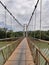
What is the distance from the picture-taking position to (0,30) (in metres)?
12.5

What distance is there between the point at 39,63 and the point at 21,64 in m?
1.63

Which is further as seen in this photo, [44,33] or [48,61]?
[44,33]

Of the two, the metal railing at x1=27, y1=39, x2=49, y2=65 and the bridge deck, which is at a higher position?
the metal railing at x1=27, y1=39, x2=49, y2=65

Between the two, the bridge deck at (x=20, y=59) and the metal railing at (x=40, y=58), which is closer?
the metal railing at (x=40, y=58)

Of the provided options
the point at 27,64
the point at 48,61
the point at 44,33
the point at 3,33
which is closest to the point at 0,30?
the point at 3,33

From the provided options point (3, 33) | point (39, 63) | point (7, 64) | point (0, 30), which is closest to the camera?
point (39, 63)

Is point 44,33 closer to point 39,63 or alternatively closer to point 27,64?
point 27,64

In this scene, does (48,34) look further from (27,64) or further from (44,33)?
(27,64)

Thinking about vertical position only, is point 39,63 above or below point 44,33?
below

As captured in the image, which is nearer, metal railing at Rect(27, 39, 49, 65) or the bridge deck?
metal railing at Rect(27, 39, 49, 65)

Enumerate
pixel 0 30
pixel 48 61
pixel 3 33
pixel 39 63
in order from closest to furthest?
pixel 48 61 < pixel 39 63 < pixel 0 30 < pixel 3 33

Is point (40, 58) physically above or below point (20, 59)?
above

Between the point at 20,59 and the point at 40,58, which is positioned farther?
the point at 20,59

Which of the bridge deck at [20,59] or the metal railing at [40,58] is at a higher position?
the metal railing at [40,58]
